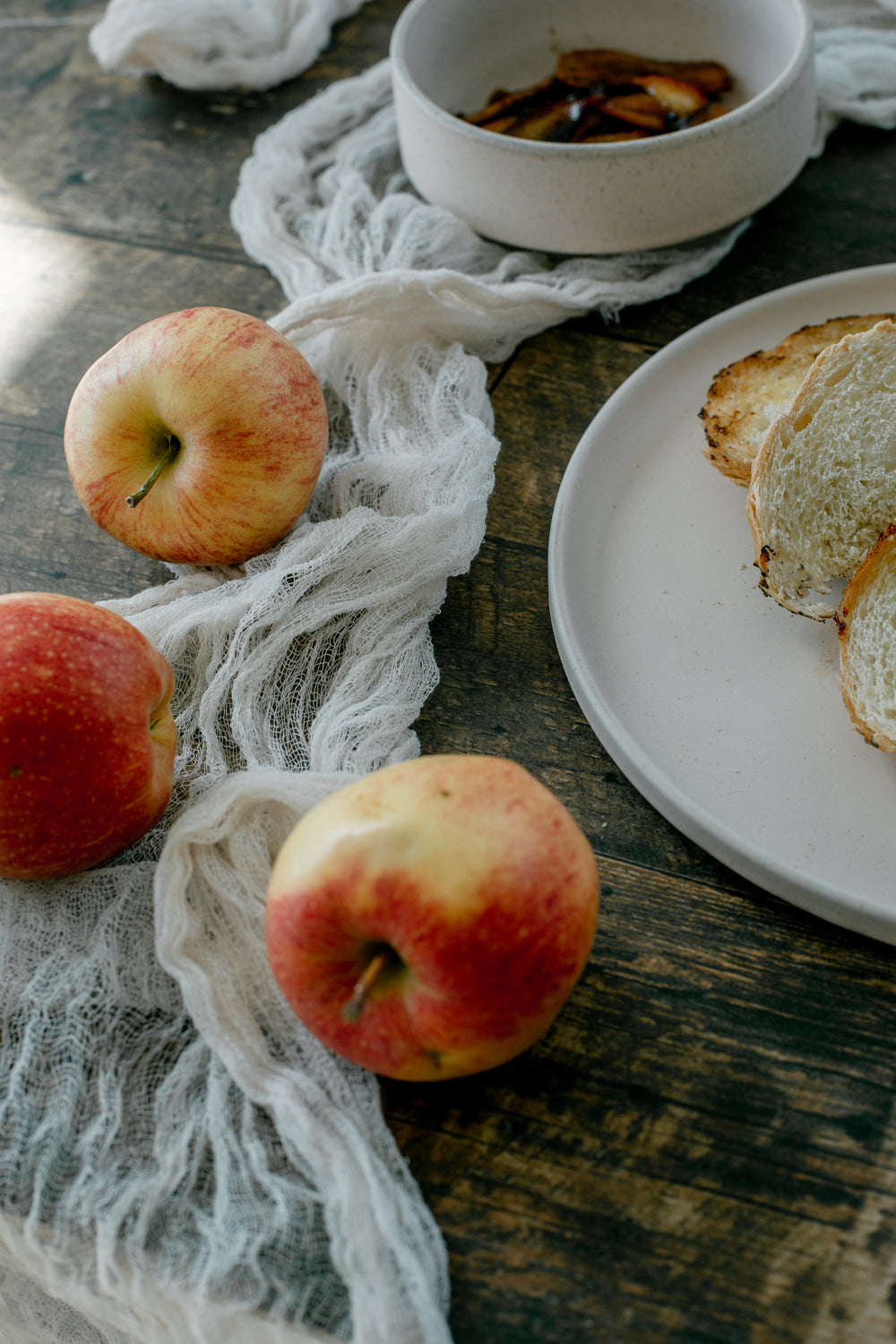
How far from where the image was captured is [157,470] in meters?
0.84

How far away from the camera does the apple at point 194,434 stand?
83 centimetres

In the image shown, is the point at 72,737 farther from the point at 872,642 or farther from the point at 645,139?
the point at 645,139

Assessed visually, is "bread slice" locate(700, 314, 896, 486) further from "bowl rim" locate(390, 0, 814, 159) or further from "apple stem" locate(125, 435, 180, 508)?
"apple stem" locate(125, 435, 180, 508)

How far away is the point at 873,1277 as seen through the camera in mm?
571

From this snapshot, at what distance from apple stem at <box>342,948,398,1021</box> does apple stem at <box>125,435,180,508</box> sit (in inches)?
17.3

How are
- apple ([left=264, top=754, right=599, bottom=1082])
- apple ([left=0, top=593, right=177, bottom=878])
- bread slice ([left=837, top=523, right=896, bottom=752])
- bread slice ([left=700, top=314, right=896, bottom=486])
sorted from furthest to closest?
bread slice ([left=700, top=314, right=896, bottom=486]) → bread slice ([left=837, top=523, right=896, bottom=752]) → apple ([left=0, top=593, right=177, bottom=878]) → apple ([left=264, top=754, right=599, bottom=1082])

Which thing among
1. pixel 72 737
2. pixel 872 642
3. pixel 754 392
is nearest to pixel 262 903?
pixel 72 737

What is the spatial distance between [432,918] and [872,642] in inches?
17.2

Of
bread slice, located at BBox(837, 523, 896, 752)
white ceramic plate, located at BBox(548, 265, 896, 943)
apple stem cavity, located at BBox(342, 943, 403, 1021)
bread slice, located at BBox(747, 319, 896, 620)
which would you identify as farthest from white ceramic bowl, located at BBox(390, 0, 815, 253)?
apple stem cavity, located at BBox(342, 943, 403, 1021)

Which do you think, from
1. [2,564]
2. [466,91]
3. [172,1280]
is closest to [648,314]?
[466,91]

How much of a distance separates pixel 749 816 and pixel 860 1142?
231 mm

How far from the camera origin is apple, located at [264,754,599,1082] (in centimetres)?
57

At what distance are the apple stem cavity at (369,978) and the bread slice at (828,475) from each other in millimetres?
447

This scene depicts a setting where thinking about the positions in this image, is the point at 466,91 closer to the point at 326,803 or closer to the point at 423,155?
the point at 423,155
